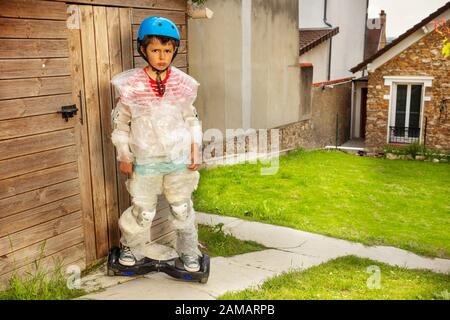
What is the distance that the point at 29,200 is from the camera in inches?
135

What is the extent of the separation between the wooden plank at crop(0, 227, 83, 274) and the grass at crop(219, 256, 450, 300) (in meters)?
1.29

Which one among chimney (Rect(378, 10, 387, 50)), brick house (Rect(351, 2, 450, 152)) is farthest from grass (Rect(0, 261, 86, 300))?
chimney (Rect(378, 10, 387, 50))

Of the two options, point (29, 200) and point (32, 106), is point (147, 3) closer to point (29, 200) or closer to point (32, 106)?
point (32, 106)

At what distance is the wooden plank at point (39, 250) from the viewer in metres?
3.32

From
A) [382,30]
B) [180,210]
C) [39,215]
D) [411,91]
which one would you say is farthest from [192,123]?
[382,30]

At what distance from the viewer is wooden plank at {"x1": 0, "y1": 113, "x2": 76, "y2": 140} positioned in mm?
3254

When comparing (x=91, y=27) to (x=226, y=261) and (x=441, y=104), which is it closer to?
(x=226, y=261)

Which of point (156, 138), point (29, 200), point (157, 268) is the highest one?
point (156, 138)

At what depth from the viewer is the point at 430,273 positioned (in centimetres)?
462

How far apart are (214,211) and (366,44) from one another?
21326 mm

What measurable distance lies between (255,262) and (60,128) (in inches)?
87.5

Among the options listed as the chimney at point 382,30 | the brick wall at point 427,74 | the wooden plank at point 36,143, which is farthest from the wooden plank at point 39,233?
the chimney at point 382,30

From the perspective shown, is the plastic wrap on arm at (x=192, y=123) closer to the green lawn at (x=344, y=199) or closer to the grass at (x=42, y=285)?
the grass at (x=42, y=285)

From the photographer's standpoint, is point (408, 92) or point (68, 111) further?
point (408, 92)
